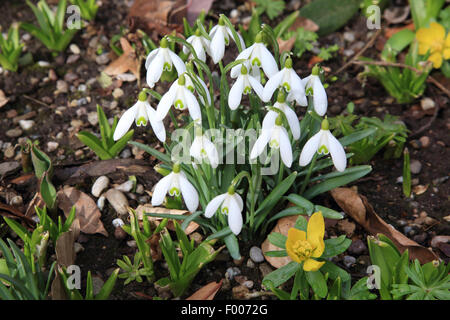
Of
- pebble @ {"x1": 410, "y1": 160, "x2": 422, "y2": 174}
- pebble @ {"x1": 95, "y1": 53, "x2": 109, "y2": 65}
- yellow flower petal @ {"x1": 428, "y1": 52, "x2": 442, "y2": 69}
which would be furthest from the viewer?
pebble @ {"x1": 95, "y1": 53, "x2": 109, "y2": 65}

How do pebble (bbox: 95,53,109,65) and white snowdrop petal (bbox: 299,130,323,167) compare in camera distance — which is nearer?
white snowdrop petal (bbox: 299,130,323,167)

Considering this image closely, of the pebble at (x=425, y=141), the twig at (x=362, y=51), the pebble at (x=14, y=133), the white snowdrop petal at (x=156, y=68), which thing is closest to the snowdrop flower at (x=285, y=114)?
the white snowdrop petal at (x=156, y=68)

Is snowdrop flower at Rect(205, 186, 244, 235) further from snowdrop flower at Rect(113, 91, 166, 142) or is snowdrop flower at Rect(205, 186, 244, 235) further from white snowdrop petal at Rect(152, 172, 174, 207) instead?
snowdrop flower at Rect(113, 91, 166, 142)

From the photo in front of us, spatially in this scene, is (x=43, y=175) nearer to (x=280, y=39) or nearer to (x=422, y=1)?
(x=280, y=39)

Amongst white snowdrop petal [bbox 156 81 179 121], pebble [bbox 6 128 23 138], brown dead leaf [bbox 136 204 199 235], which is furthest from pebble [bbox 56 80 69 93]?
white snowdrop petal [bbox 156 81 179 121]

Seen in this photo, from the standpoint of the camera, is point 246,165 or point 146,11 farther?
point 146,11
